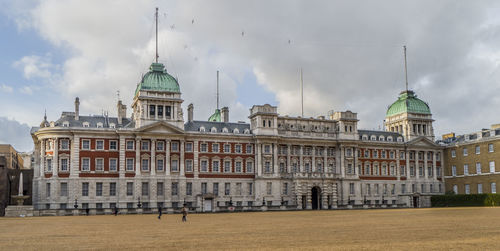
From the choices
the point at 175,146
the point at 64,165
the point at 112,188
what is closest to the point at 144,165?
the point at 175,146

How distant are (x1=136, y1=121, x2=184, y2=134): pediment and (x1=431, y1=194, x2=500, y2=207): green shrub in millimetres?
46966

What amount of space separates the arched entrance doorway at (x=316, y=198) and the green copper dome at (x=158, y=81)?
29.5 m

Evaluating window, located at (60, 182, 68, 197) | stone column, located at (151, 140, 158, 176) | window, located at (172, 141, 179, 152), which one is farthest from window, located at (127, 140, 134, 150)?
window, located at (60, 182, 68, 197)

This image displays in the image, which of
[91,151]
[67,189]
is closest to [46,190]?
[67,189]

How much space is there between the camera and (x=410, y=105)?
332 feet

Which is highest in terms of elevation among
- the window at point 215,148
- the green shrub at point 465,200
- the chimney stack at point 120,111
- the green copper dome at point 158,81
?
the green copper dome at point 158,81

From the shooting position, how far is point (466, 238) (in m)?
27.2

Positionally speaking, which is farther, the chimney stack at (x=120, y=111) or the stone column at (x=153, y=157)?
the chimney stack at (x=120, y=111)

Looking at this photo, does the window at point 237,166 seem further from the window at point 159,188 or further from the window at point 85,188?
the window at point 85,188

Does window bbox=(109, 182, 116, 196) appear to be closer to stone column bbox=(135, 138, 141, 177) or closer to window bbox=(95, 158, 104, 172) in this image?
window bbox=(95, 158, 104, 172)

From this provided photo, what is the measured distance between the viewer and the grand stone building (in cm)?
7706

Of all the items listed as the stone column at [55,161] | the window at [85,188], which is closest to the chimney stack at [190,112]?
the window at [85,188]

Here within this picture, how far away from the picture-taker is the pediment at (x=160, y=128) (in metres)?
78.9

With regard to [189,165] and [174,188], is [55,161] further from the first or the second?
[189,165]
